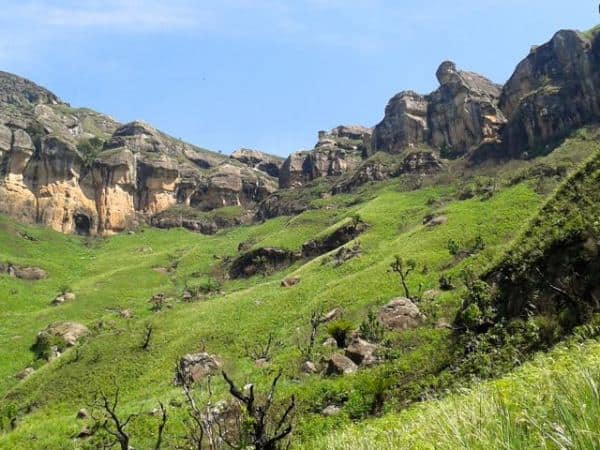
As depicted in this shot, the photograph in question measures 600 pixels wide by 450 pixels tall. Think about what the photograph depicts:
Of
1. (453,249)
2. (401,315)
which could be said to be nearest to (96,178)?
(453,249)

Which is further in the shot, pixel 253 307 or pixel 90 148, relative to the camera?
pixel 90 148

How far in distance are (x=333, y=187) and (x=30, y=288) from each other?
207 ft

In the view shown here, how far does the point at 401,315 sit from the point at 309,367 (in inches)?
263

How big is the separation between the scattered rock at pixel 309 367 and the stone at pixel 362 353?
2224 millimetres

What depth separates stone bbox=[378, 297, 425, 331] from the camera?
30.8 m

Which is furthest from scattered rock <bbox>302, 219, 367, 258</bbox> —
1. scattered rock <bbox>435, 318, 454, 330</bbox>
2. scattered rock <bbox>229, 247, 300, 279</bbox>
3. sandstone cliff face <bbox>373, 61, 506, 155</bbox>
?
scattered rock <bbox>435, 318, 454, 330</bbox>

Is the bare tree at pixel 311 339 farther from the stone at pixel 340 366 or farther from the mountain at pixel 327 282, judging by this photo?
the stone at pixel 340 366

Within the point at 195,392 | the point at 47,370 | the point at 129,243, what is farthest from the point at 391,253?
the point at 129,243

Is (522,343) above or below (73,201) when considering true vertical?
below

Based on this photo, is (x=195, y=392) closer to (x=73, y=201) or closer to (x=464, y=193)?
(x=464, y=193)

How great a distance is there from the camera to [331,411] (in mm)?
21594

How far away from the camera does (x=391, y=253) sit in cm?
5450

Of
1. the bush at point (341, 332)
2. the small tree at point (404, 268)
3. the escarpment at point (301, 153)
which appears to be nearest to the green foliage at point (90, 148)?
the escarpment at point (301, 153)

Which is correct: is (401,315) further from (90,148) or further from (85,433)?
(90,148)
